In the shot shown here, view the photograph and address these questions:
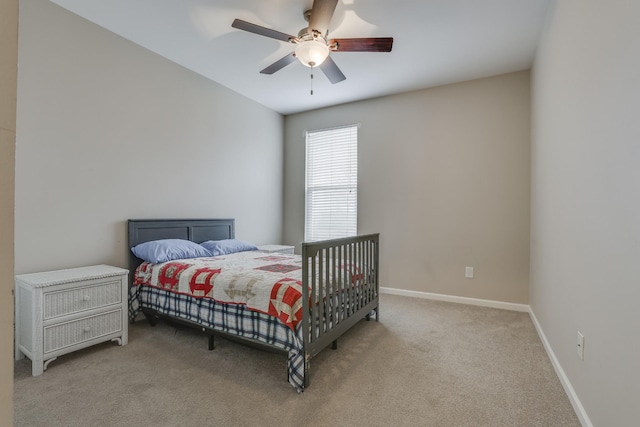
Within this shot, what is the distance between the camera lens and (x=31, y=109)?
7.45 ft

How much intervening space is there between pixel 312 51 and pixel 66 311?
2502mm

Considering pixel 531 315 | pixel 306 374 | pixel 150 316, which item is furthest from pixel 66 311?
pixel 531 315

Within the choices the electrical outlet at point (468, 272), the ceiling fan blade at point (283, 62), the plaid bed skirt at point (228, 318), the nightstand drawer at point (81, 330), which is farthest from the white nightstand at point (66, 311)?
the electrical outlet at point (468, 272)

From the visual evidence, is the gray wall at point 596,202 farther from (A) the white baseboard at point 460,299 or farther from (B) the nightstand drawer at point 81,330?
(B) the nightstand drawer at point 81,330

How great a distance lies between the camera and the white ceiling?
7.81 ft

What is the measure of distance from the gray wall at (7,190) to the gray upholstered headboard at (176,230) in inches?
106

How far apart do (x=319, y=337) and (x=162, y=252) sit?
169 cm

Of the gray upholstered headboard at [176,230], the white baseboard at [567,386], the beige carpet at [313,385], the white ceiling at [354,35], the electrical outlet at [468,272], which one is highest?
the white ceiling at [354,35]

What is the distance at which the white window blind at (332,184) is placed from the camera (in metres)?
4.39

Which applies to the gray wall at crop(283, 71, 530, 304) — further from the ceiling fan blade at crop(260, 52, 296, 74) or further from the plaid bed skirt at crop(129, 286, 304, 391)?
the plaid bed skirt at crop(129, 286, 304, 391)

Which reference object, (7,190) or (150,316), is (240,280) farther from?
(7,190)

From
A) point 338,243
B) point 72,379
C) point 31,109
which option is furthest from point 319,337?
point 31,109

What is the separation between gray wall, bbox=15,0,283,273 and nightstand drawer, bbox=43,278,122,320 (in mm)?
470

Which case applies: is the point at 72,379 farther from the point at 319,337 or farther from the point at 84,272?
the point at 319,337
